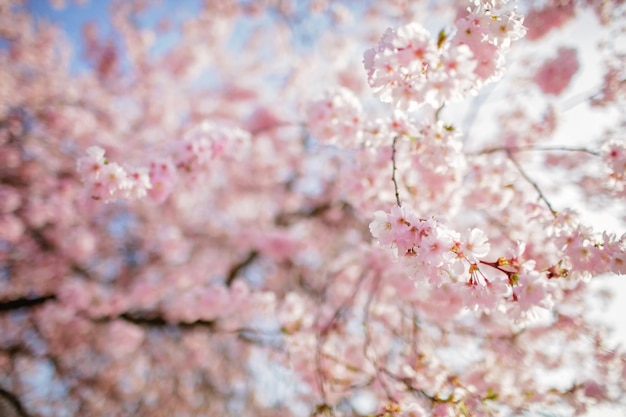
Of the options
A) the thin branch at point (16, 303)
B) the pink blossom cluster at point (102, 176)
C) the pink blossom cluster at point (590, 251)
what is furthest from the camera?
the thin branch at point (16, 303)

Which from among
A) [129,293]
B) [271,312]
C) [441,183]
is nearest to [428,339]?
[271,312]

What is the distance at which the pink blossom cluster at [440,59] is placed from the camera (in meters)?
1.75

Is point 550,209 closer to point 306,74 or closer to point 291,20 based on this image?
point 291,20

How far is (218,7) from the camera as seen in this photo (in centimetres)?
983

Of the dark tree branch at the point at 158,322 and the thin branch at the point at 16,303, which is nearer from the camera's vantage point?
the thin branch at the point at 16,303

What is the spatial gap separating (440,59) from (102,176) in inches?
108

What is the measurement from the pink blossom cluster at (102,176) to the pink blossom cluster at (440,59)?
2.23 m

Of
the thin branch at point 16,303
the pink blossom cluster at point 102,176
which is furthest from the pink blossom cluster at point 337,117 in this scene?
the thin branch at point 16,303

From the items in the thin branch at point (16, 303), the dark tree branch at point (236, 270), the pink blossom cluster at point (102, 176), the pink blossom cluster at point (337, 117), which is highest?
the pink blossom cluster at point (337, 117)

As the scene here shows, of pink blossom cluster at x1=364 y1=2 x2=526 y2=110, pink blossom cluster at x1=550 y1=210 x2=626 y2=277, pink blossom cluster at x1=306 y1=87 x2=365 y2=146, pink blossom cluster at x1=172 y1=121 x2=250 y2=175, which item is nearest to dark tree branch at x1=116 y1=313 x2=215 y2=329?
pink blossom cluster at x1=172 y1=121 x2=250 y2=175

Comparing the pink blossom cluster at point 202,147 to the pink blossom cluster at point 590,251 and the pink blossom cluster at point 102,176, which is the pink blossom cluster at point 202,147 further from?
the pink blossom cluster at point 590,251

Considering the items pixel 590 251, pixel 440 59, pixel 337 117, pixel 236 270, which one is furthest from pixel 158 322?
pixel 590 251

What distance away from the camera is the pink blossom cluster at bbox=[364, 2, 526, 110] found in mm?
1754

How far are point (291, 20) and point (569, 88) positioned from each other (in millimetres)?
6006
